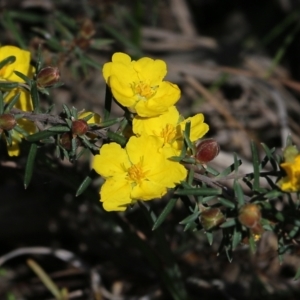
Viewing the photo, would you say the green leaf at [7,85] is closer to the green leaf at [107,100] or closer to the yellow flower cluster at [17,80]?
the yellow flower cluster at [17,80]

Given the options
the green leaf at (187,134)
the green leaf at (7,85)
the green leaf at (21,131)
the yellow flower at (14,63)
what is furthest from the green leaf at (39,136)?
the green leaf at (187,134)

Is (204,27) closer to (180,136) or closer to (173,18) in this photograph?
(173,18)

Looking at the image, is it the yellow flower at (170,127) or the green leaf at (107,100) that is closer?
the yellow flower at (170,127)

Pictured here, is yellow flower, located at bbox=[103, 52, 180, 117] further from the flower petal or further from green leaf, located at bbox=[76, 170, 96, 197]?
green leaf, located at bbox=[76, 170, 96, 197]

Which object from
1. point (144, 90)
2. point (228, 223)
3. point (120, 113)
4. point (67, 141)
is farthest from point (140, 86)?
point (120, 113)

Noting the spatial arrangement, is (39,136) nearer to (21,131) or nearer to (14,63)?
(21,131)

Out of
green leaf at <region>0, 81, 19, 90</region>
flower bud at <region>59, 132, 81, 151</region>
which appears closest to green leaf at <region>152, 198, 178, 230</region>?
flower bud at <region>59, 132, 81, 151</region>
